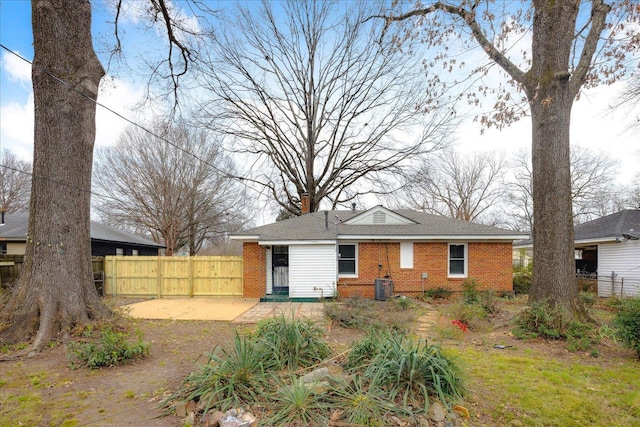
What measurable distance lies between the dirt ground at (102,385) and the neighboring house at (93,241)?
40.2 ft

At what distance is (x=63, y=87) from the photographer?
20.4 ft

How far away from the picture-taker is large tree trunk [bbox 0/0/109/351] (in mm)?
5926

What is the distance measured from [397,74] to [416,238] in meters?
12.4

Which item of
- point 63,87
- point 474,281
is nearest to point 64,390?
point 63,87

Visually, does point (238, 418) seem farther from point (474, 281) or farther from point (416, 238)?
point (474, 281)

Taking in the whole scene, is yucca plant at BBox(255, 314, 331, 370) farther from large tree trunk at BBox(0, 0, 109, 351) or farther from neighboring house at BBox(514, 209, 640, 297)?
neighboring house at BBox(514, 209, 640, 297)

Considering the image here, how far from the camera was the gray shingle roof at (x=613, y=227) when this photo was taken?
12815 millimetres

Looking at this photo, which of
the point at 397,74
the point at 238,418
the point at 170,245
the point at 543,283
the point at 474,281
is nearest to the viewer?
the point at 238,418

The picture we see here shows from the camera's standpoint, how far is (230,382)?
11.3ft

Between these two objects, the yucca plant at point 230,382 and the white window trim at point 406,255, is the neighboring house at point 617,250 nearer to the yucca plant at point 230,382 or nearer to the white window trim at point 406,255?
the white window trim at point 406,255

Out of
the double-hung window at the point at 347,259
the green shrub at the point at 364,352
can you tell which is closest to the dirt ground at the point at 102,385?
the green shrub at the point at 364,352

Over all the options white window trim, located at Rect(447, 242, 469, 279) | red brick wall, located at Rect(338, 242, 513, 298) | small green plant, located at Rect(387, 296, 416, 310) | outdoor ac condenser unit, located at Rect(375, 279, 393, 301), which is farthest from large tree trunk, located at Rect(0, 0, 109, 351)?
white window trim, located at Rect(447, 242, 469, 279)

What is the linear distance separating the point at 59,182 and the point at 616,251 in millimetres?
18256

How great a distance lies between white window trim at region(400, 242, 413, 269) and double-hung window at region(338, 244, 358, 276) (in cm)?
184
